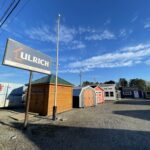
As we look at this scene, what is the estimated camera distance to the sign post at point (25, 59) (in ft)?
23.3

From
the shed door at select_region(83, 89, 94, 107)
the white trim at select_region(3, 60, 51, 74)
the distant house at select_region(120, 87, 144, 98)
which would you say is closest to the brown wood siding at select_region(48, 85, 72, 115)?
the white trim at select_region(3, 60, 51, 74)

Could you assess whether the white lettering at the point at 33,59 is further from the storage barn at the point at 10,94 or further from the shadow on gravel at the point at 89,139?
the storage barn at the point at 10,94

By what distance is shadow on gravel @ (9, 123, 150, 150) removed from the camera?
5.39m

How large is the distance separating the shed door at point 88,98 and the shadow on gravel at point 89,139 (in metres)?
12.1

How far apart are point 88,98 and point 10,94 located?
11469mm

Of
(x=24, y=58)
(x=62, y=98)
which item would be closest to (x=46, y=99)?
(x=62, y=98)

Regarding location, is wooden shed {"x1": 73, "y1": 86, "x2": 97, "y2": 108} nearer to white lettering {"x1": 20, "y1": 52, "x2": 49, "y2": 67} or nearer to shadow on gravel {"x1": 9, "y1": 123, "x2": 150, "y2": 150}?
white lettering {"x1": 20, "y1": 52, "x2": 49, "y2": 67}

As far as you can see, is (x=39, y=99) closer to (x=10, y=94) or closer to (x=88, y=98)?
(x=10, y=94)

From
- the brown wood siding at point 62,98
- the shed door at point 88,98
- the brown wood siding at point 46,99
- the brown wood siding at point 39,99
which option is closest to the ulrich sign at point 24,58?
the brown wood siding at point 46,99

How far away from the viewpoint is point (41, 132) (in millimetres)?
7160

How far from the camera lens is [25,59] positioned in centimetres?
811

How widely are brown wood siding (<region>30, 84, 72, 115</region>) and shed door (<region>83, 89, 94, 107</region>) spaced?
5.17 metres

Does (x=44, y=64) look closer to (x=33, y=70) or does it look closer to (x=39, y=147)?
(x=33, y=70)

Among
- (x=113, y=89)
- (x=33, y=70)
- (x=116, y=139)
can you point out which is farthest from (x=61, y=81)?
(x=113, y=89)
